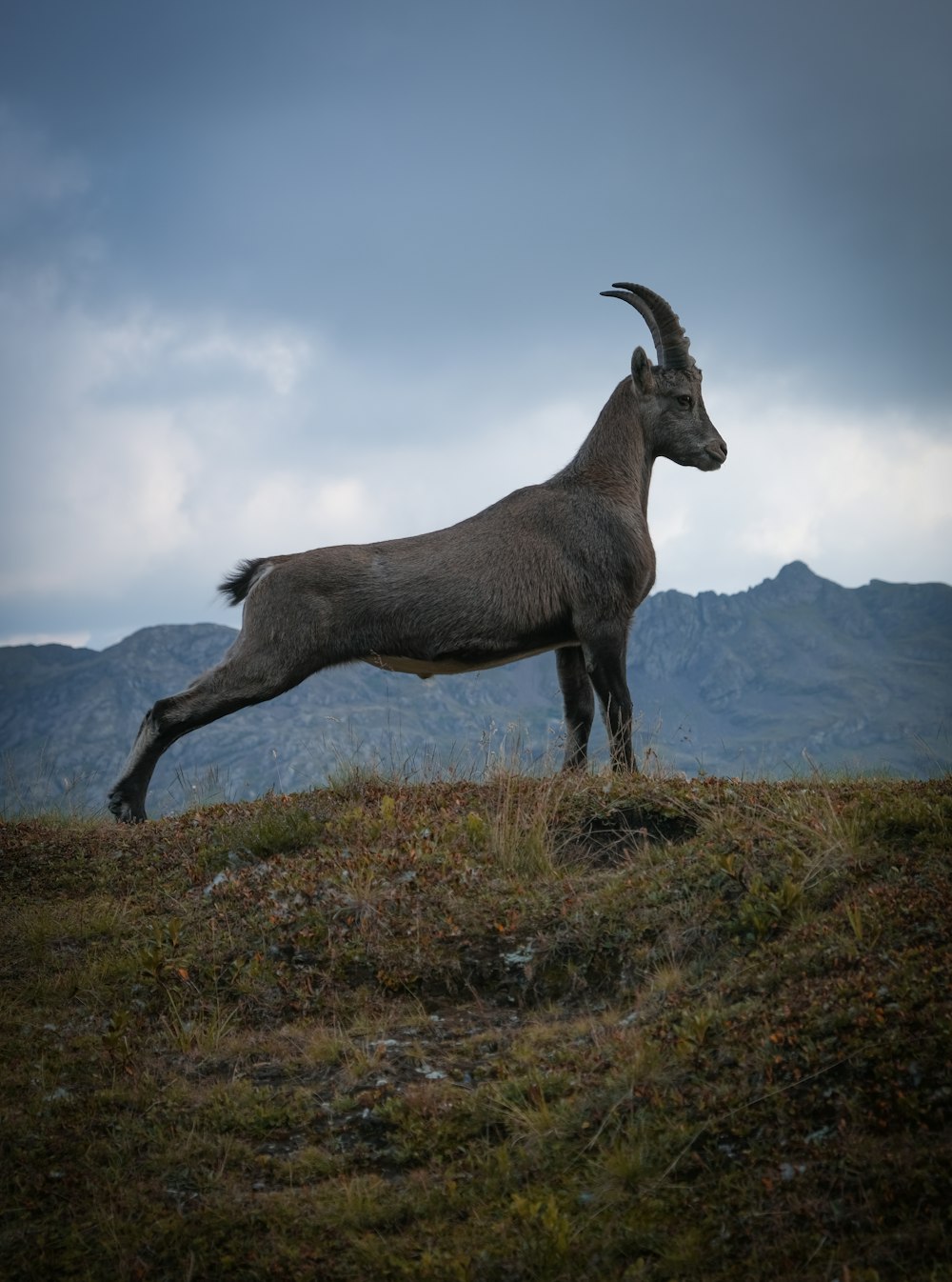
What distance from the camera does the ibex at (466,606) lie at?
9836 millimetres

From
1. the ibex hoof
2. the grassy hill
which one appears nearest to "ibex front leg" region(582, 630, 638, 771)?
the grassy hill

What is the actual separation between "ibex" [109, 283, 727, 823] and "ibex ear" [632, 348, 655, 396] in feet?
0.08

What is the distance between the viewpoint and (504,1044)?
5.79 m

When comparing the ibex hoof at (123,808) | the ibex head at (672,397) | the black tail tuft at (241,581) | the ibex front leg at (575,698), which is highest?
the ibex head at (672,397)

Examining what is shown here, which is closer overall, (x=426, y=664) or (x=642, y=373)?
(x=426, y=664)

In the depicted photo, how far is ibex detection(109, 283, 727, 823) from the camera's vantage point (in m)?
9.84

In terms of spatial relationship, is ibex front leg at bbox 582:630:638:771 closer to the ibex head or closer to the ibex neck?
the ibex neck

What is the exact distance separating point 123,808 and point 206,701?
4.33 ft

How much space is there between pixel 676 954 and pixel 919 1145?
1955mm

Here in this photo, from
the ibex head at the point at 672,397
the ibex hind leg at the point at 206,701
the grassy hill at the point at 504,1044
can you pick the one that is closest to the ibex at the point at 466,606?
the ibex hind leg at the point at 206,701

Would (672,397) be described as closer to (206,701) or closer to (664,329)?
(664,329)

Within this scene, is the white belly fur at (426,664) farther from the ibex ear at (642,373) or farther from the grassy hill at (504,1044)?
the ibex ear at (642,373)

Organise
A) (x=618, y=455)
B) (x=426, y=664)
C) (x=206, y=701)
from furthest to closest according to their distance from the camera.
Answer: (x=618, y=455) → (x=426, y=664) → (x=206, y=701)

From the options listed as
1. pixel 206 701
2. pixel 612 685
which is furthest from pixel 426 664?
pixel 206 701
